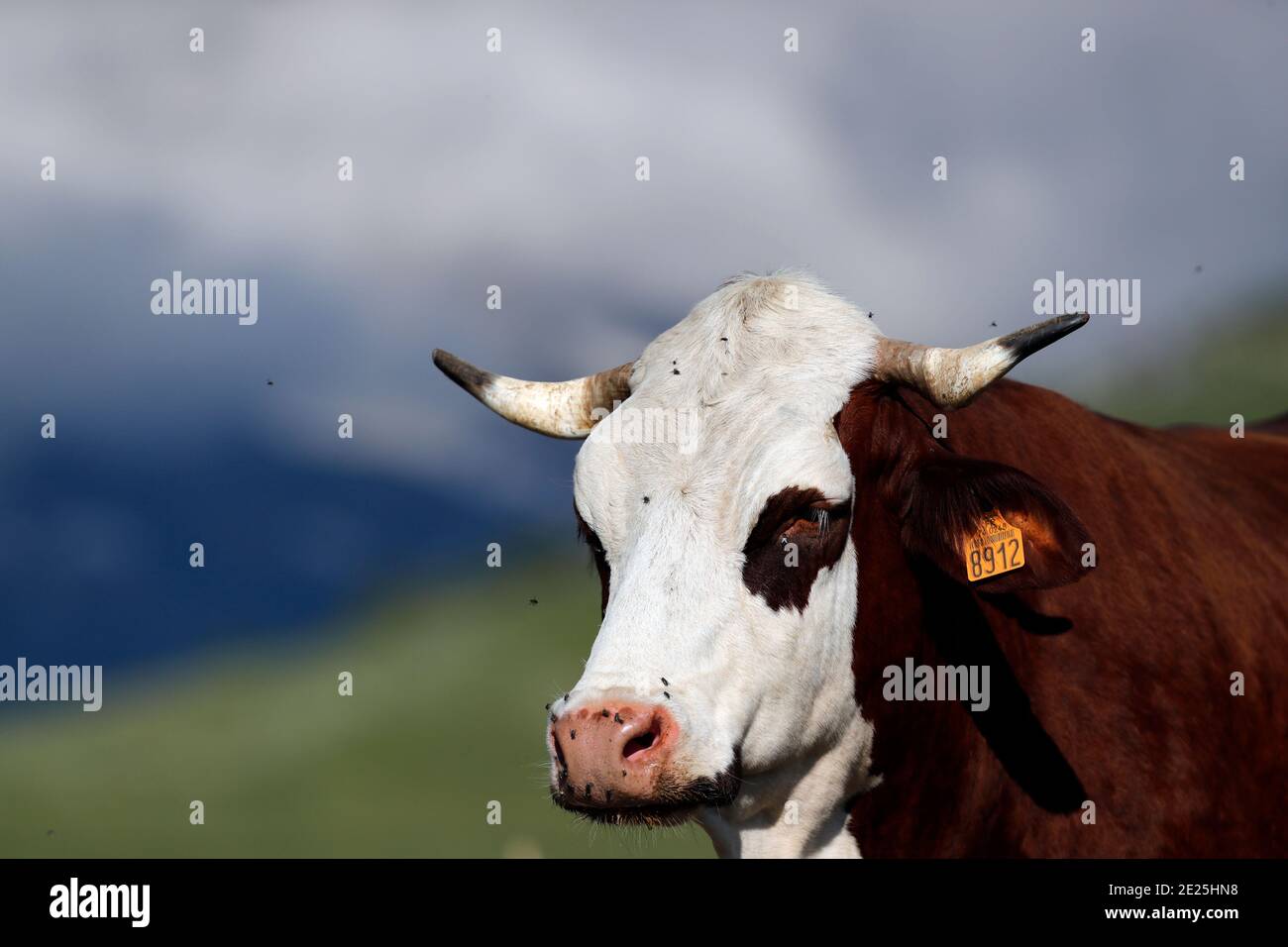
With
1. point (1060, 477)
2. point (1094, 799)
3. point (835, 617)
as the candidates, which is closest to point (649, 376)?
point (835, 617)

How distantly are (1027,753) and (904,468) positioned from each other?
1099 millimetres

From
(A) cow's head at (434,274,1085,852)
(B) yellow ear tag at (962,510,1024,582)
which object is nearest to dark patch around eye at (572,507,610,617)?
(A) cow's head at (434,274,1085,852)

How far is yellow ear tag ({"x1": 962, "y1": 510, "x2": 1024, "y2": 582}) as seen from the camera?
420cm

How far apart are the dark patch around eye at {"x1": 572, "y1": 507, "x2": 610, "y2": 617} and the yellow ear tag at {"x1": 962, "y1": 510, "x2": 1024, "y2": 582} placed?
48.3 inches

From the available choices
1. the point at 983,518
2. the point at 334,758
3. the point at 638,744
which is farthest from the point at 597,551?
the point at 334,758

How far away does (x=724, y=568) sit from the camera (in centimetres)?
404

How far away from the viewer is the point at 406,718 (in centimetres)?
2647

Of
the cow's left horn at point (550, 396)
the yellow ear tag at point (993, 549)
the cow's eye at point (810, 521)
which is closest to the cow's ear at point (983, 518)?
the yellow ear tag at point (993, 549)

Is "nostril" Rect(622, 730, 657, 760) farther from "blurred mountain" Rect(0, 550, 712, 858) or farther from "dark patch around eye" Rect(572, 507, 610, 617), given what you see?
"blurred mountain" Rect(0, 550, 712, 858)

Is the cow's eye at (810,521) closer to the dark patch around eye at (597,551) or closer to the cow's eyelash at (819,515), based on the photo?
the cow's eyelash at (819,515)

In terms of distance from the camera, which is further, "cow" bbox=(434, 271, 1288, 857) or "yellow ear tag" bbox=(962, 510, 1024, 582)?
"yellow ear tag" bbox=(962, 510, 1024, 582)

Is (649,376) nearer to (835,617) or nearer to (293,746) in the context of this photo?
(835,617)

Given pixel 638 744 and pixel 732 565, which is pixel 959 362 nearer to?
pixel 732 565

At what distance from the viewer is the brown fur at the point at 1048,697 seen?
174 inches
